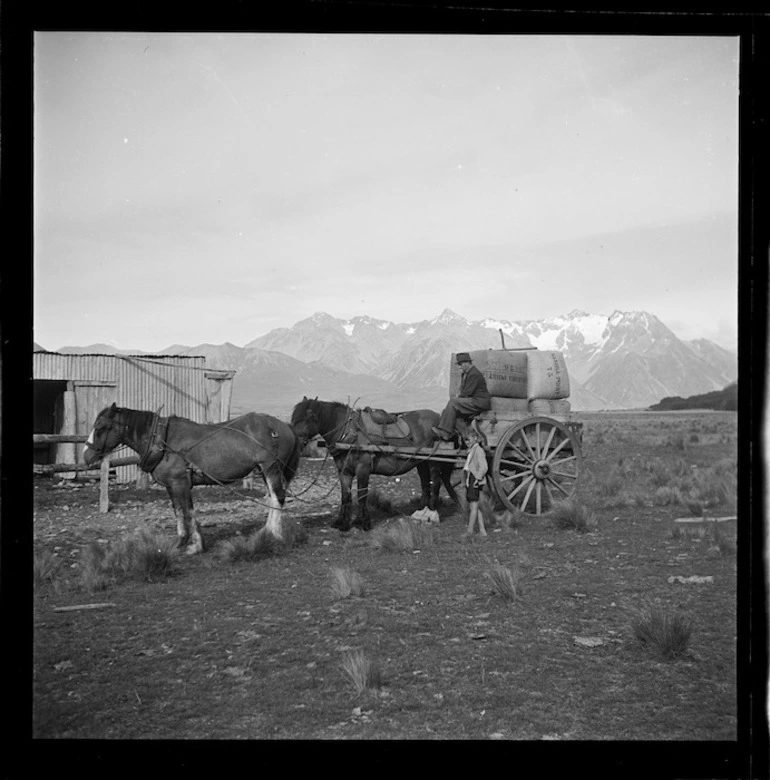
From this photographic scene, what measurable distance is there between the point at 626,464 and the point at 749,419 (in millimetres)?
14235

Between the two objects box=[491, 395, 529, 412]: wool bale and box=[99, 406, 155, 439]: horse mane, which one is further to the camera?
box=[491, 395, 529, 412]: wool bale

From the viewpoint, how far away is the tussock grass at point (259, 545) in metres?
7.48

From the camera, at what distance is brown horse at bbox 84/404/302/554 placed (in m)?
7.56

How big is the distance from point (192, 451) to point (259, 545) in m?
1.53

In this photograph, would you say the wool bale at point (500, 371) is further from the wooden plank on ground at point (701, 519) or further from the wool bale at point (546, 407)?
the wooden plank on ground at point (701, 519)

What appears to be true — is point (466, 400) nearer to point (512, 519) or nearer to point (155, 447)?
A: point (512, 519)

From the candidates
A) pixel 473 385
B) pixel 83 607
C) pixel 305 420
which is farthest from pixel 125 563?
pixel 473 385

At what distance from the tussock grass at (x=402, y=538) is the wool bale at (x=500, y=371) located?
8.37ft

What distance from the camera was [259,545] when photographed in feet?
25.3

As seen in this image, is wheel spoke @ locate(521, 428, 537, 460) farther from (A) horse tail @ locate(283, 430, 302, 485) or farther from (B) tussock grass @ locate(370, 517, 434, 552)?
(A) horse tail @ locate(283, 430, 302, 485)

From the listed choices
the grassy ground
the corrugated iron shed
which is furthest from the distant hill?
the grassy ground

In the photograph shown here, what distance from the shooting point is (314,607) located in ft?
19.0

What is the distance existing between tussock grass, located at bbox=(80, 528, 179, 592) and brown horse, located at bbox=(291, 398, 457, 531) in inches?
106

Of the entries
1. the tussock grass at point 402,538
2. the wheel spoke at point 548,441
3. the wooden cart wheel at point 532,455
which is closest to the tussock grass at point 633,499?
the wooden cart wheel at point 532,455
